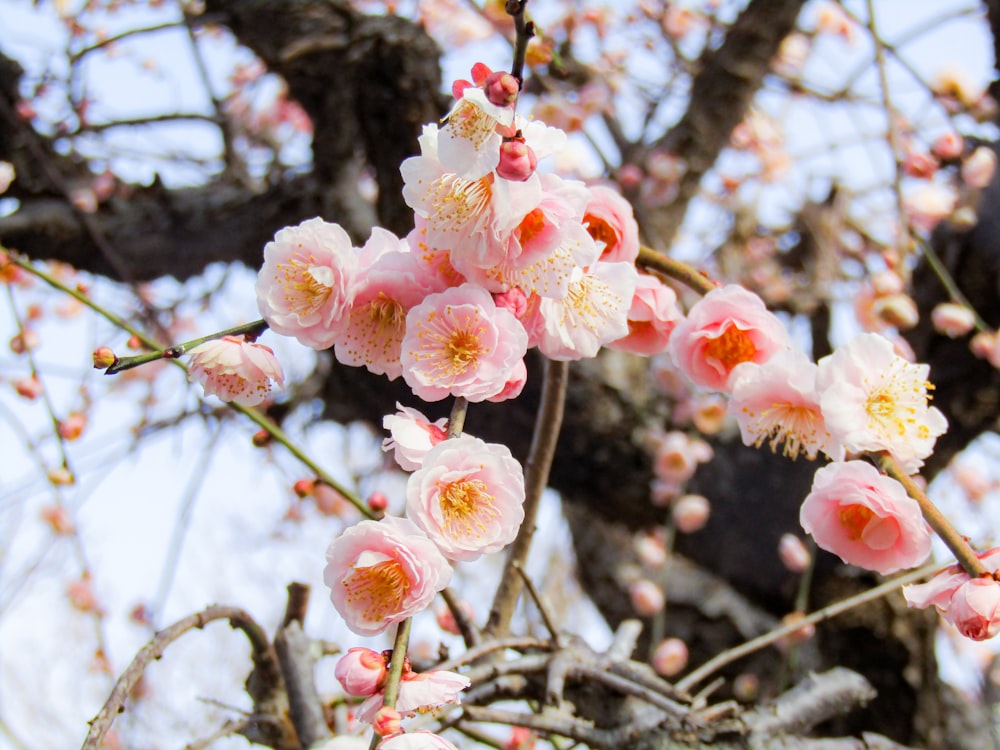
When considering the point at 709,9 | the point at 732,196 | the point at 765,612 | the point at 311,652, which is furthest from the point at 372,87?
the point at 709,9

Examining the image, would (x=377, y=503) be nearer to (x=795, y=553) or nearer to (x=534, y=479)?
(x=534, y=479)

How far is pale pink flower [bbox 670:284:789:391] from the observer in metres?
0.80

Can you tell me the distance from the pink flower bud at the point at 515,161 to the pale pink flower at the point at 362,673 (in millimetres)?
370

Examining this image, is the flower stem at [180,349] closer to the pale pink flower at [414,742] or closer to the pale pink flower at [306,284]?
the pale pink flower at [306,284]

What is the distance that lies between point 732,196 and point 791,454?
2.82 metres

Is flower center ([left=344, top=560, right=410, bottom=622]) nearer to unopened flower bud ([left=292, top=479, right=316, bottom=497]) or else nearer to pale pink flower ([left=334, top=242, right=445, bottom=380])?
pale pink flower ([left=334, top=242, right=445, bottom=380])

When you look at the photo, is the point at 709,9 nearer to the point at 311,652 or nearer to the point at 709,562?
the point at 709,562

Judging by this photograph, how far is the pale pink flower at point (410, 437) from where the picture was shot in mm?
621

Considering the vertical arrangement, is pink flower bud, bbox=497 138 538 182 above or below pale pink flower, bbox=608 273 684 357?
above

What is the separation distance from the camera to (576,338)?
2.47ft

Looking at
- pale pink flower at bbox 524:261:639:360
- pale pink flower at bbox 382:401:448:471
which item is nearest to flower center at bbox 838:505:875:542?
pale pink flower at bbox 524:261:639:360

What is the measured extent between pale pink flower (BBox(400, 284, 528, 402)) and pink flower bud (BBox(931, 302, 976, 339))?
1507 millimetres

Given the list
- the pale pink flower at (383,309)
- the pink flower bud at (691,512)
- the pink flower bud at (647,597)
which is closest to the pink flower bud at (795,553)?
the pink flower bud at (691,512)

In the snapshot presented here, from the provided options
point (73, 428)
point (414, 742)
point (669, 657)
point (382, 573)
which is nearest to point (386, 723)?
point (414, 742)
